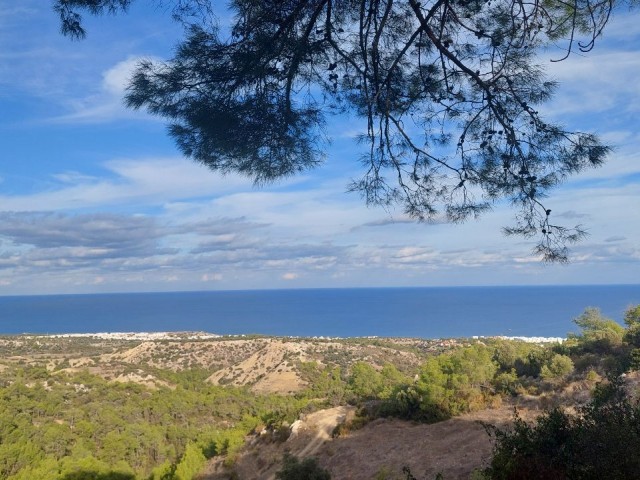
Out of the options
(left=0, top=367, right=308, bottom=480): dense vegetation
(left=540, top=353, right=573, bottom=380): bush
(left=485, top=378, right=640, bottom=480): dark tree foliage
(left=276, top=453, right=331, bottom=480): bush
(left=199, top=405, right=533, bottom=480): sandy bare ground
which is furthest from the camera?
(left=0, top=367, right=308, bottom=480): dense vegetation

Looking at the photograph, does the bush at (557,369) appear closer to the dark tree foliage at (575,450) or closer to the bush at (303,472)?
the bush at (303,472)

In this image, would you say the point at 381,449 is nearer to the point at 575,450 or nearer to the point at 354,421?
the point at 354,421

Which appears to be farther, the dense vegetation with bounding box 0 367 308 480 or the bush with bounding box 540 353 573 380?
the dense vegetation with bounding box 0 367 308 480

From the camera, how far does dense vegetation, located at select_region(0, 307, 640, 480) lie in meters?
3.96

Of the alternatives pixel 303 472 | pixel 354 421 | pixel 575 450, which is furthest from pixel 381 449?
pixel 575 450

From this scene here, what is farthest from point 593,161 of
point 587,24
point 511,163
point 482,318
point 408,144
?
point 482,318

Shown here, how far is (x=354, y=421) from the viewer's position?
36.7ft

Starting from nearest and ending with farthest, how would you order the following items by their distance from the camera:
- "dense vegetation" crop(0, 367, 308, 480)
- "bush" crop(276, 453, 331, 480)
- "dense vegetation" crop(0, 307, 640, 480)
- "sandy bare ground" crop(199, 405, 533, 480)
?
1. "dense vegetation" crop(0, 307, 640, 480)
2. "sandy bare ground" crop(199, 405, 533, 480)
3. "bush" crop(276, 453, 331, 480)
4. "dense vegetation" crop(0, 367, 308, 480)

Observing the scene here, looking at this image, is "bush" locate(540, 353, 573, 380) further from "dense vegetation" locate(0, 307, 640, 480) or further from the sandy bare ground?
the sandy bare ground

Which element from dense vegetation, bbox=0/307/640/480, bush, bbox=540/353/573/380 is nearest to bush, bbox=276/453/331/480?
dense vegetation, bbox=0/307/640/480

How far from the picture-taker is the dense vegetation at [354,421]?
396cm

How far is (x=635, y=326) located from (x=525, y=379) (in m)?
4.60

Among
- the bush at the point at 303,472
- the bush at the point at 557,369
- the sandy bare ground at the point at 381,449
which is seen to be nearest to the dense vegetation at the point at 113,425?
the sandy bare ground at the point at 381,449

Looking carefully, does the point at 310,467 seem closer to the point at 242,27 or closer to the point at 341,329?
the point at 242,27
